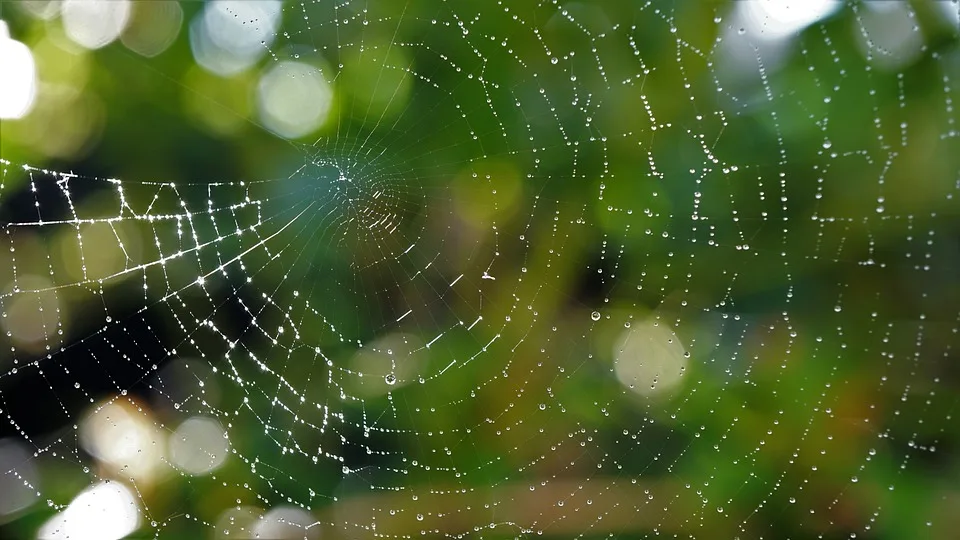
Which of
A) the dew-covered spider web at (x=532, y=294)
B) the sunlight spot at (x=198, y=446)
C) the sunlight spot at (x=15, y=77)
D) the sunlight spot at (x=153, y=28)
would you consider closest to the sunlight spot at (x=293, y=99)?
the dew-covered spider web at (x=532, y=294)

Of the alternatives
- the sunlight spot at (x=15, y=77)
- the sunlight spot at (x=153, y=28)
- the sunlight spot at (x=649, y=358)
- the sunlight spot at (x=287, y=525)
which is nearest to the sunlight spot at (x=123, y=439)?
the sunlight spot at (x=287, y=525)

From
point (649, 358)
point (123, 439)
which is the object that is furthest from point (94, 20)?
point (649, 358)

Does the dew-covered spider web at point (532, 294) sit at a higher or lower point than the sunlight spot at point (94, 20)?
lower

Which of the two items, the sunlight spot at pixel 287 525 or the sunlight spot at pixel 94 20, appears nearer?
the sunlight spot at pixel 287 525

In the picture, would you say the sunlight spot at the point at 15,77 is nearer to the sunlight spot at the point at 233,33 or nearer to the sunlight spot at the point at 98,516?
the sunlight spot at the point at 233,33

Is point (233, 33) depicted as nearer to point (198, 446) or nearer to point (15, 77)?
point (15, 77)

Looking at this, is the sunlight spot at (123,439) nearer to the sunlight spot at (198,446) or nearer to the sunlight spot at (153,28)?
the sunlight spot at (198,446)

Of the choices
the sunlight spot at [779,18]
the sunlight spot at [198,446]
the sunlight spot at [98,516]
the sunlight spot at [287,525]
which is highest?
the sunlight spot at [779,18]

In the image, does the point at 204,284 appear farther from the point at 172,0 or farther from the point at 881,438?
the point at 881,438

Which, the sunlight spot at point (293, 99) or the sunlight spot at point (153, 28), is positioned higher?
the sunlight spot at point (153, 28)

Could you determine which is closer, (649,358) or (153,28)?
(649,358)
